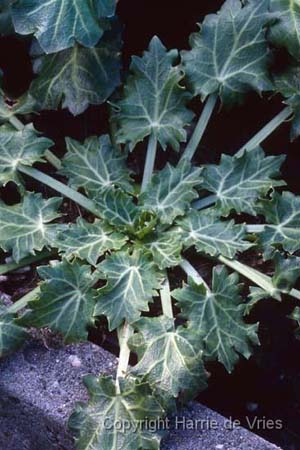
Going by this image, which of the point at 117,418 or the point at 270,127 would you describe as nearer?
the point at 117,418

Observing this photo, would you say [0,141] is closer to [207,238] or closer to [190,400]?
[207,238]

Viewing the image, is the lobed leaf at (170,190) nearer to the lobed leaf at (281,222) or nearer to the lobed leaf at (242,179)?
the lobed leaf at (242,179)

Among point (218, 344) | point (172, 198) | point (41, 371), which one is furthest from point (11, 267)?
point (218, 344)

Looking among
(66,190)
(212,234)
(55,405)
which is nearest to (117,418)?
(55,405)

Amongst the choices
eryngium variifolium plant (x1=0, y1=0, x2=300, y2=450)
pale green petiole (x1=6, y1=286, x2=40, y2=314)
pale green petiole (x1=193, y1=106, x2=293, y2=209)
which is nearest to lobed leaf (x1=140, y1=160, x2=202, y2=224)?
eryngium variifolium plant (x1=0, y1=0, x2=300, y2=450)

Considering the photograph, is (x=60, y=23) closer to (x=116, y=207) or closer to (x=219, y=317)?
(x=116, y=207)

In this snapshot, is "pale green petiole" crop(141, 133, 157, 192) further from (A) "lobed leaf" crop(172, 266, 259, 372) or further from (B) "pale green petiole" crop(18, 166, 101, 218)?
(A) "lobed leaf" crop(172, 266, 259, 372)
